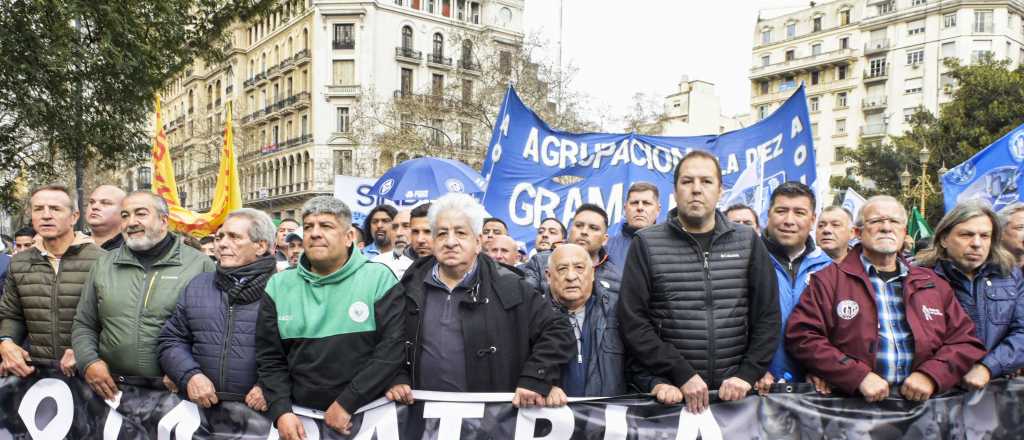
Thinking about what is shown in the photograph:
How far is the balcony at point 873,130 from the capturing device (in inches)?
2177

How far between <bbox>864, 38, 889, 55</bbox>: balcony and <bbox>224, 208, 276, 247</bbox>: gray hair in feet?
202

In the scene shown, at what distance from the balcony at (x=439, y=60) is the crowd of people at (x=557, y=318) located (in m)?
49.9

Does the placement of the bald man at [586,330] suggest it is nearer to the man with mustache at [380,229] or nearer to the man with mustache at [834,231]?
the man with mustache at [834,231]

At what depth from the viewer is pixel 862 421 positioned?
3.53 metres

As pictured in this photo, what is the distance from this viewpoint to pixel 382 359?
11.0 ft

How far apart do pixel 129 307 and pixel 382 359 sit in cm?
148

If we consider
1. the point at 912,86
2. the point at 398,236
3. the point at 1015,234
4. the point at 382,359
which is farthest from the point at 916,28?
the point at 382,359

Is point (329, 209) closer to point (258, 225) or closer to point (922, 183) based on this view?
point (258, 225)

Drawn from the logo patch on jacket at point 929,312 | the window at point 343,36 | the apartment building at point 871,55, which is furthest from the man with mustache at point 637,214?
the apartment building at point 871,55

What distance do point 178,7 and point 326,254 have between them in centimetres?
746

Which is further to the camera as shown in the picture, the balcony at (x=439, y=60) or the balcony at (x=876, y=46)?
the balcony at (x=876, y=46)

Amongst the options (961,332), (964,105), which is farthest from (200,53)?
(964,105)

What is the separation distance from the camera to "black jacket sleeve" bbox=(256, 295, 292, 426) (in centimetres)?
340

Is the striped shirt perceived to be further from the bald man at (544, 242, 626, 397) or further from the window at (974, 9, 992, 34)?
the window at (974, 9, 992, 34)
